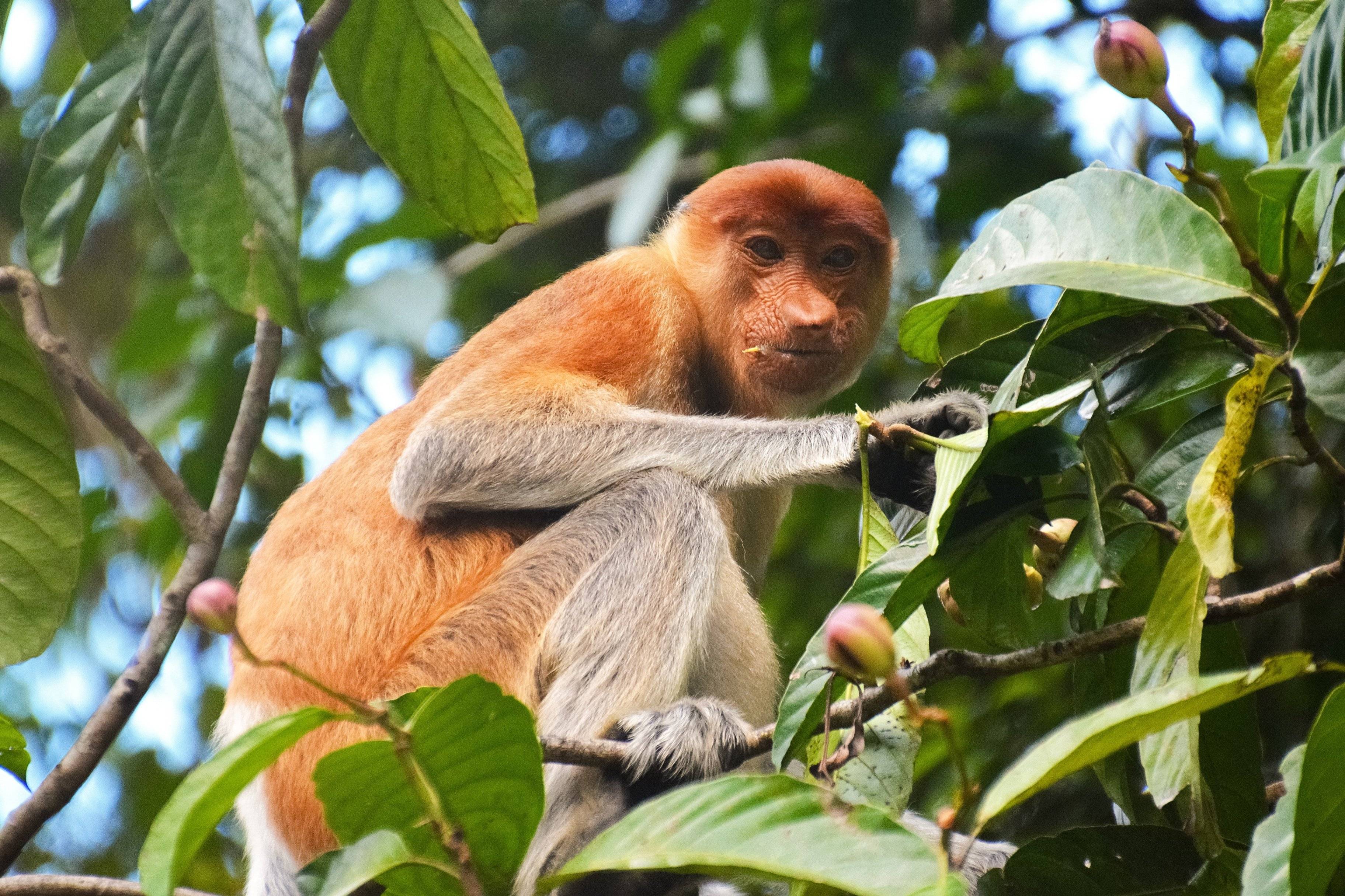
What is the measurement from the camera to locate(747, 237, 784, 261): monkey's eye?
13.8 feet

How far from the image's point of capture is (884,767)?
2.37 metres

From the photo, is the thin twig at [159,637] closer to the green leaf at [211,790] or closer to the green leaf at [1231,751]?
the green leaf at [211,790]

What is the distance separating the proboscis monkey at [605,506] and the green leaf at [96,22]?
1.43 metres

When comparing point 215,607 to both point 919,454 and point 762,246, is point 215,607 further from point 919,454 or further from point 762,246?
point 762,246

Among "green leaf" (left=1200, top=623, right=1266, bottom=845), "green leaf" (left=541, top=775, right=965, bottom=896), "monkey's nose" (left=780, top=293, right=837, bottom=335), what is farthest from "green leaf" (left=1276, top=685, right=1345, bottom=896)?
"monkey's nose" (left=780, top=293, right=837, bottom=335)

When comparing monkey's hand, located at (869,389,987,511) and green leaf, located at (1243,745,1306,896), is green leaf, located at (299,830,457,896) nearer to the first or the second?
green leaf, located at (1243,745,1306,896)

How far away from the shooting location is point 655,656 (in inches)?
125

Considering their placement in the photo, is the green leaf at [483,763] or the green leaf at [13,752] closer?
the green leaf at [483,763]

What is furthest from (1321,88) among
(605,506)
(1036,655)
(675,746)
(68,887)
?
(68,887)

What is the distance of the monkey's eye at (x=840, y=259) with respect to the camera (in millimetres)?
4270

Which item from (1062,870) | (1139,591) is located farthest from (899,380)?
(1062,870)

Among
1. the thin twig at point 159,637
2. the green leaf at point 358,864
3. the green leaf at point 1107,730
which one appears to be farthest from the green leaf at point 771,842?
the thin twig at point 159,637

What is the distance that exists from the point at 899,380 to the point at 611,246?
5.77ft

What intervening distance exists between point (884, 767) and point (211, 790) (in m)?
1.31
